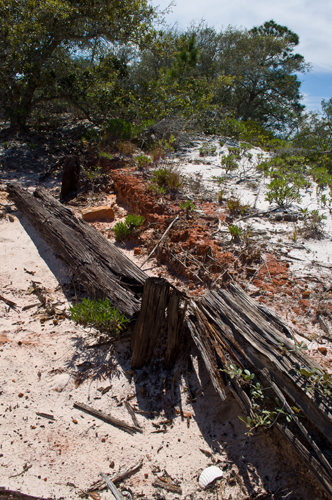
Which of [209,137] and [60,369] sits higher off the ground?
[209,137]

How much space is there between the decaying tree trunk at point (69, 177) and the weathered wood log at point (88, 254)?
0.84 m

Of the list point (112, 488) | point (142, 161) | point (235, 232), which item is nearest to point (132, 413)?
point (112, 488)

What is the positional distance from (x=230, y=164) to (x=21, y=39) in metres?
4.90

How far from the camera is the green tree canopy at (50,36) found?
6.46 m

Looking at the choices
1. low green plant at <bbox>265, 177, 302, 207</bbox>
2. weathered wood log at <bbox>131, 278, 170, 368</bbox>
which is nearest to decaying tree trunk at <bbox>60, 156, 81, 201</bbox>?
low green plant at <bbox>265, 177, 302, 207</bbox>

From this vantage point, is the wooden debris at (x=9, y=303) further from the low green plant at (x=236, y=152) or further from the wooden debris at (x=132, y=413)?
the low green plant at (x=236, y=152)

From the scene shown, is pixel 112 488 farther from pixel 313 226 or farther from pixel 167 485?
pixel 313 226

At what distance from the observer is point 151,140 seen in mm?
7961

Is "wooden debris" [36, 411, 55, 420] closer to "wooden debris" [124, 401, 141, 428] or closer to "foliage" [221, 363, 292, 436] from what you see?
"wooden debris" [124, 401, 141, 428]

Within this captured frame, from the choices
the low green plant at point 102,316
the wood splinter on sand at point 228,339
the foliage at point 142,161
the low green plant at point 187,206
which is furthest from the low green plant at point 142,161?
the low green plant at point 102,316

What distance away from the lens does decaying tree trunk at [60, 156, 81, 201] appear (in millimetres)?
5660

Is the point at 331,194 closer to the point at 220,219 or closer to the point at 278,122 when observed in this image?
the point at 220,219

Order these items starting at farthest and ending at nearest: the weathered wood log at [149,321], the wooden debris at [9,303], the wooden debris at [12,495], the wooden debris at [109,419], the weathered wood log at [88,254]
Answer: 1. the wooden debris at [9,303]
2. the weathered wood log at [88,254]
3. the weathered wood log at [149,321]
4. the wooden debris at [109,419]
5. the wooden debris at [12,495]

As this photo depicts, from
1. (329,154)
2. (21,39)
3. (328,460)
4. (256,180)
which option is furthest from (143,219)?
(329,154)
